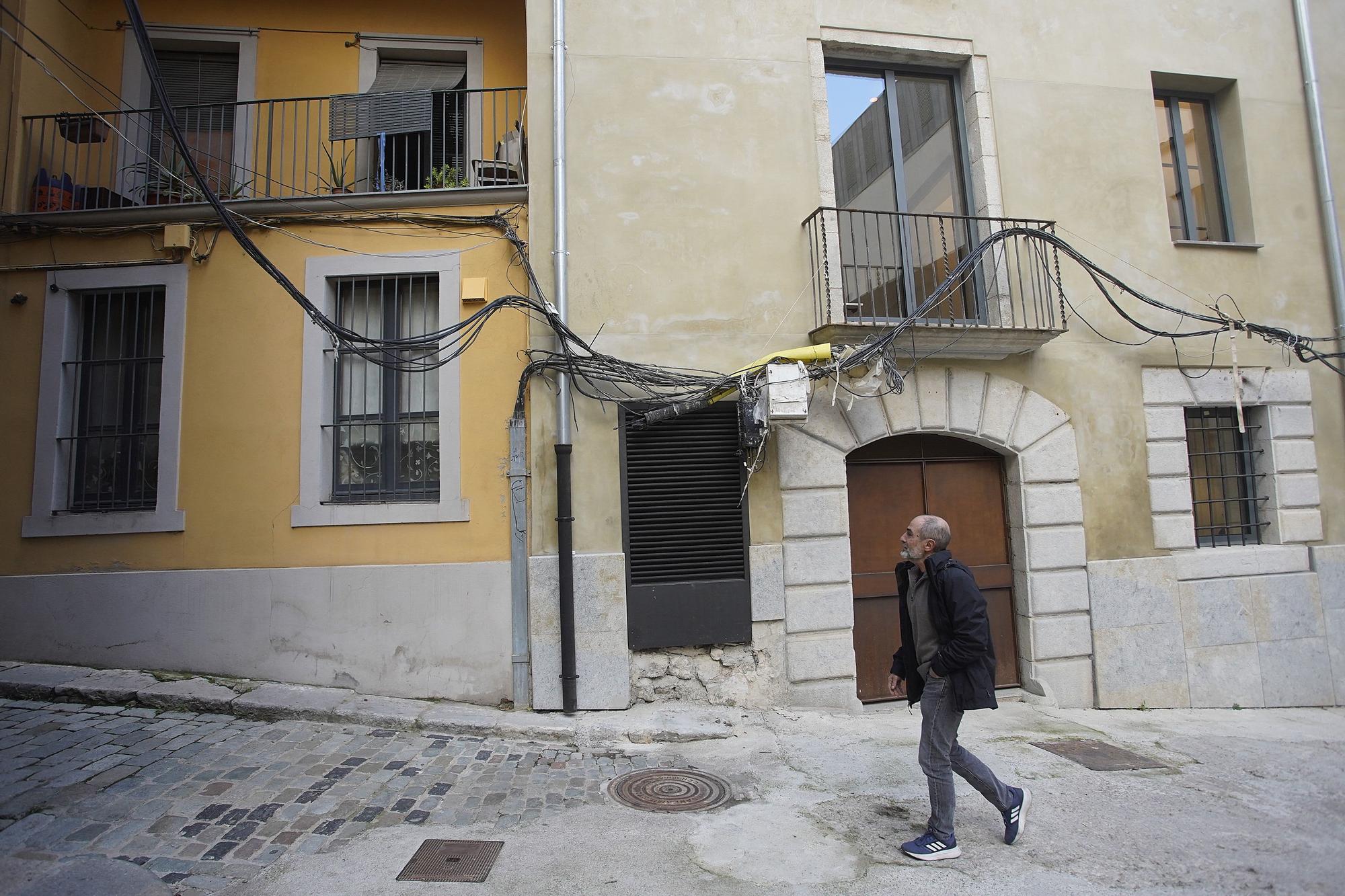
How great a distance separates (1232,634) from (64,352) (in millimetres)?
10843

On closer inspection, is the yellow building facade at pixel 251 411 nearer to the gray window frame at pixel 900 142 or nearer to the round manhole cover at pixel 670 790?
the round manhole cover at pixel 670 790

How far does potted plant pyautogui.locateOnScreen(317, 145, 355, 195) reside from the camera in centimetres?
724

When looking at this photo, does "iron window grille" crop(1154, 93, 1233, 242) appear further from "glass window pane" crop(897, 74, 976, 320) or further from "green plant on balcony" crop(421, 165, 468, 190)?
"green plant on balcony" crop(421, 165, 468, 190)

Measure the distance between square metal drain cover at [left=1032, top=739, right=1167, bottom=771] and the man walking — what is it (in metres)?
1.60

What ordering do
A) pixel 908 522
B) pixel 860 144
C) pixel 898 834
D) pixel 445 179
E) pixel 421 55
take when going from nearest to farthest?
1. pixel 898 834
2. pixel 445 179
3. pixel 908 522
4. pixel 860 144
5. pixel 421 55

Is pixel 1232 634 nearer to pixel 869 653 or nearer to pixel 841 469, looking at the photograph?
pixel 869 653

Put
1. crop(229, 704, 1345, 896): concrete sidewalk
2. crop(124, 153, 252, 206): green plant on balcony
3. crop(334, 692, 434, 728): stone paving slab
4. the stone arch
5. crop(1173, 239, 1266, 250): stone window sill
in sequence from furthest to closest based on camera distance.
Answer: crop(1173, 239, 1266, 250): stone window sill, crop(124, 153, 252, 206): green plant on balcony, the stone arch, crop(334, 692, 434, 728): stone paving slab, crop(229, 704, 1345, 896): concrete sidewalk

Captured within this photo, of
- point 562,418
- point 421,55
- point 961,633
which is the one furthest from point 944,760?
point 421,55

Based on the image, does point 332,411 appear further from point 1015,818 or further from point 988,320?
point 988,320

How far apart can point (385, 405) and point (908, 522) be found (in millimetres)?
4831

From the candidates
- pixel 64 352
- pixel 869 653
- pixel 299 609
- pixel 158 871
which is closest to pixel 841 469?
pixel 869 653

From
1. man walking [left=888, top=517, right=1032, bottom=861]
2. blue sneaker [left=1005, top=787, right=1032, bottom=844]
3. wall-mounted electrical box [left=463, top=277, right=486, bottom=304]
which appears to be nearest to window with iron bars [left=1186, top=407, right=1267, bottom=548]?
blue sneaker [left=1005, top=787, right=1032, bottom=844]

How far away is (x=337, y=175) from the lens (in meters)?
7.35

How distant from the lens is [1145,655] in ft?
22.8
